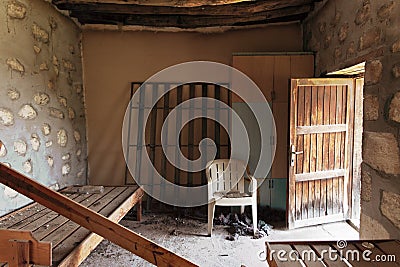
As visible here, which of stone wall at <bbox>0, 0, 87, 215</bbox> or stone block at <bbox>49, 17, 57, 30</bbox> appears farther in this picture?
stone block at <bbox>49, 17, 57, 30</bbox>

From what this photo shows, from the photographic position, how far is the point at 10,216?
274 centimetres

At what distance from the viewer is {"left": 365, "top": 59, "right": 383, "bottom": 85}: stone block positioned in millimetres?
2393

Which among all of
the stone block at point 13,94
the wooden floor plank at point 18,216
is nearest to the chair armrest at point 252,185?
the wooden floor plank at point 18,216

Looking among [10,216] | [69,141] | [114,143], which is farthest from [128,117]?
[10,216]

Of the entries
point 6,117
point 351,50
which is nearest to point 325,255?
point 351,50

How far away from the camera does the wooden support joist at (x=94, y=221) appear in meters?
1.72

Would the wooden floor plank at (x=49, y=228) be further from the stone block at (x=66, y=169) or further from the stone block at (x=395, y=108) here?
the stone block at (x=395, y=108)

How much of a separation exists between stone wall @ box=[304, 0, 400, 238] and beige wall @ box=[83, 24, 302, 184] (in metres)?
1.55

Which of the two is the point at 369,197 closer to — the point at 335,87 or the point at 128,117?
the point at 335,87

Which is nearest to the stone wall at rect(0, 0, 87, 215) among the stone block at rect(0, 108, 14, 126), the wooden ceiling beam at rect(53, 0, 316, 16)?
the stone block at rect(0, 108, 14, 126)

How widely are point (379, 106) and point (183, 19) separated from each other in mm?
2660

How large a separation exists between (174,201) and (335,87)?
2.46 m

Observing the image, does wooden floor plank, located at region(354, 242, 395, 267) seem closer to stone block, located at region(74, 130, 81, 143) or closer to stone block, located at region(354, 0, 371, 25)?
stone block, located at region(354, 0, 371, 25)

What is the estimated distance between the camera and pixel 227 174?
13.3 feet
